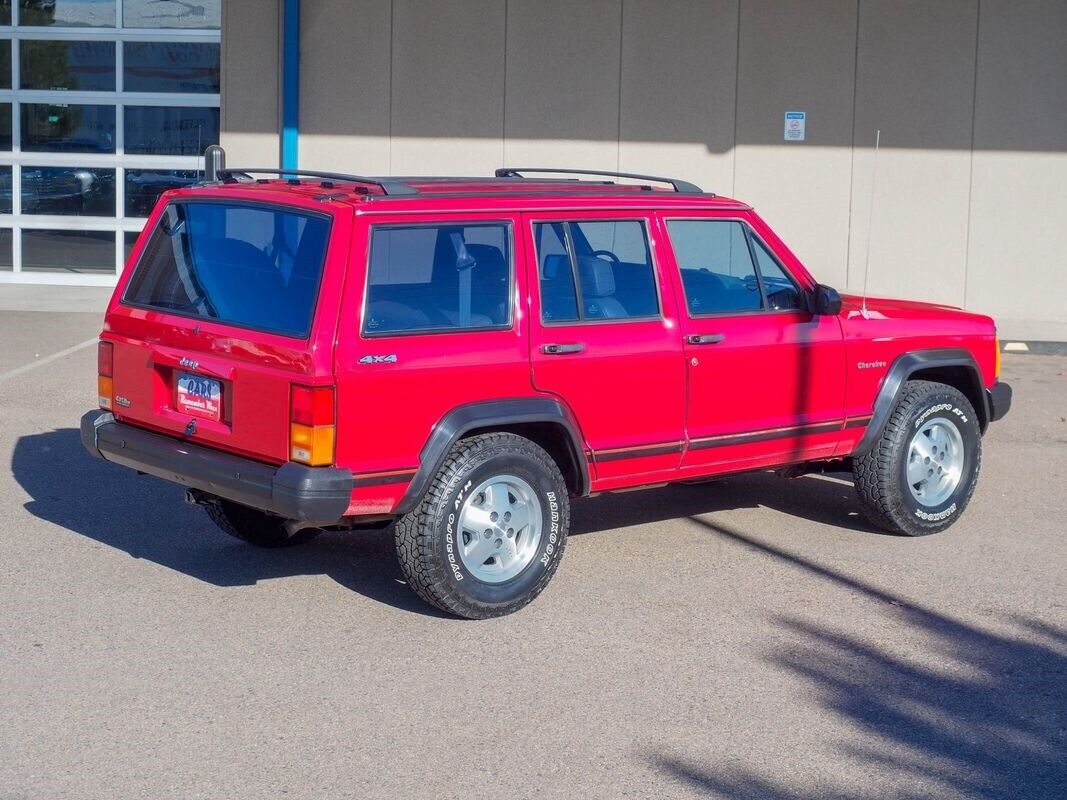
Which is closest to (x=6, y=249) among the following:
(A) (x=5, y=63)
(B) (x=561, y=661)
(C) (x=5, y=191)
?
(C) (x=5, y=191)

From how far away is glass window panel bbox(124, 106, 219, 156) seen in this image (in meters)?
16.9

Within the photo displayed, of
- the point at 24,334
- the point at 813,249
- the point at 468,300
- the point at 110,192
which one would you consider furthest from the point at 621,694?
the point at 110,192

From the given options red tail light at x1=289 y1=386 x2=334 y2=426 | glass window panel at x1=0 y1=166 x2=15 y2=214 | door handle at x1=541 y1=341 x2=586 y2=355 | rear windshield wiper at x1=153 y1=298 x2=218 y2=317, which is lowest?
red tail light at x1=289 y1=386 x2=334 y2=426

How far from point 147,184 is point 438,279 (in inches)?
479

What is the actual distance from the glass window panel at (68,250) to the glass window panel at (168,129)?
1164 mm

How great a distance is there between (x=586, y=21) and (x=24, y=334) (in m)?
6.68

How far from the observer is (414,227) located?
579cm

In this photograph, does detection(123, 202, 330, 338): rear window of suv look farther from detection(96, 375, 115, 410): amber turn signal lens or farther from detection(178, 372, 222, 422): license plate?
detection(96, 375, 115, 410): amber turn signal lens

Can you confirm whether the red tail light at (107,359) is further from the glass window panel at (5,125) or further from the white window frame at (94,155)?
the glass window panel at (5,125)

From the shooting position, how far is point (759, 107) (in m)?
15.5

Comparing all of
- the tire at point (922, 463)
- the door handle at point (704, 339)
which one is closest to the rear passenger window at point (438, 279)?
Answer: the door handle at point (704, 339)

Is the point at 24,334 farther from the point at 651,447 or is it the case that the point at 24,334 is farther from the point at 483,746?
the point at 483,746

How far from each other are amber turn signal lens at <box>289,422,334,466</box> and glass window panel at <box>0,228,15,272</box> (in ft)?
43.3

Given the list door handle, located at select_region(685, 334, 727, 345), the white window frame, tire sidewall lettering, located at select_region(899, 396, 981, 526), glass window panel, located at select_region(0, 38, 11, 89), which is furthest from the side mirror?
glass window panel, located at select_region(0, 38, 11, 89)
